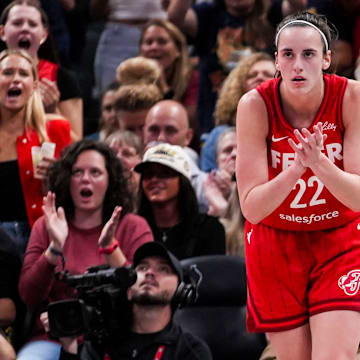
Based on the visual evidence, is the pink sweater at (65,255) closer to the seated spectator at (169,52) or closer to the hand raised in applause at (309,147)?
the hand raised in applause at (309,147)

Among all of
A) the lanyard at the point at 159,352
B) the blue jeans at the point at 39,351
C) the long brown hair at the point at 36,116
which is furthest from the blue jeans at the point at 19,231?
the lanyard at the point at 159,352

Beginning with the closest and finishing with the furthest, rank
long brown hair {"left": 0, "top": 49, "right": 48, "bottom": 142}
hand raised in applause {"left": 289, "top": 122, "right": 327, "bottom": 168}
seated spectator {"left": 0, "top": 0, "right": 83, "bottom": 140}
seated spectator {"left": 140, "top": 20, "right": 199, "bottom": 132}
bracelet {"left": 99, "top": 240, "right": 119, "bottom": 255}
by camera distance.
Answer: hand raised in applause {"left": 289, "top": 122, "right": 327, "bottom": 168} < bracelet {"left": 99, "top": 240, "right": 119, "bottom": 255} < long brown hair {"left": 0, "top": 49, "right": 48, "bottom": 142} < seated spectator {"left": 0, "top": 0, "right": 83, "bottom": 140} < seated spectator {"left": 140, "top": 20, "right": 199, "bottom": 132}

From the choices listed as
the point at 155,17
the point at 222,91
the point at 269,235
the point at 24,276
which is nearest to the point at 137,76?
the point at 222,91

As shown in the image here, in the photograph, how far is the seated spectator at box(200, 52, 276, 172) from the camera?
22.2 ft

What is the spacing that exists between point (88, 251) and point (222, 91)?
6.92 feet

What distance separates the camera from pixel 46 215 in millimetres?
5172

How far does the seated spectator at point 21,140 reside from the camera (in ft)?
18.6

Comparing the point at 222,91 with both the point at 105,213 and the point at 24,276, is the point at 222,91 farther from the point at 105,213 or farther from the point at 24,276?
the point at 24,276

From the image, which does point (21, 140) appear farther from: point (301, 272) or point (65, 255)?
point (301, 272)

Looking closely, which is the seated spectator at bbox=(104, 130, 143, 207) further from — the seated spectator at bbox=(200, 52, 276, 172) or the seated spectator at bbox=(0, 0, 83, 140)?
the seated spectator at bbox=(200, 52, 276, 172)

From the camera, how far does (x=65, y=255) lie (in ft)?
17.5

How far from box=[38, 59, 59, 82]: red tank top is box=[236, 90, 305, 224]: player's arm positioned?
3012 mm

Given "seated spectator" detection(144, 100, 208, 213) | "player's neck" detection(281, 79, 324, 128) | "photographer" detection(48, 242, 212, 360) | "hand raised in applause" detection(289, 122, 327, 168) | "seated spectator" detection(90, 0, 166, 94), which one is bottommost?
"photographer" detection(48, 242, 212, 360)

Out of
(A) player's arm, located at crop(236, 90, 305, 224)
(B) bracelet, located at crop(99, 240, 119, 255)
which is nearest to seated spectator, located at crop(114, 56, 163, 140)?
(B) bracelet, located at crop(99, 240, 119, 255)
